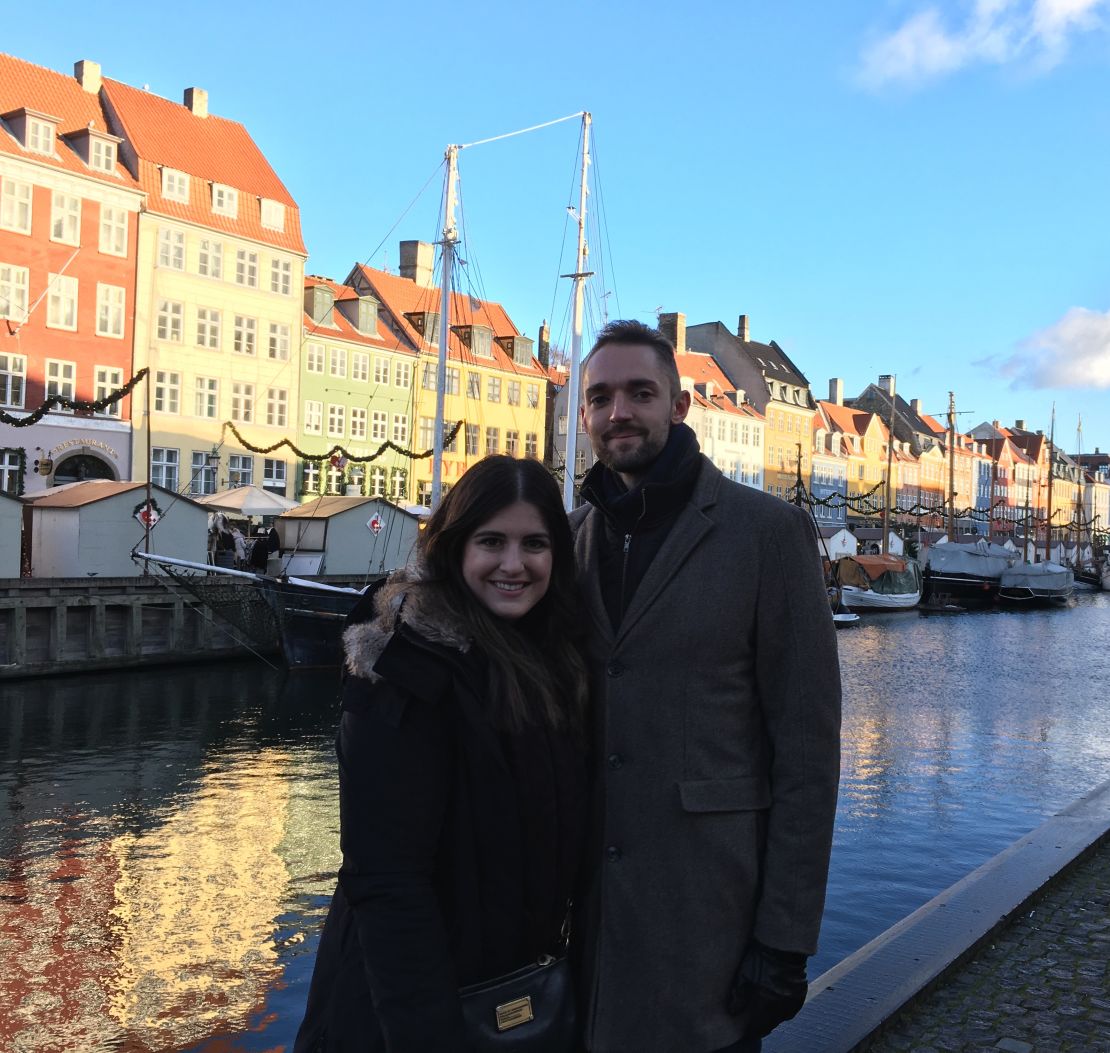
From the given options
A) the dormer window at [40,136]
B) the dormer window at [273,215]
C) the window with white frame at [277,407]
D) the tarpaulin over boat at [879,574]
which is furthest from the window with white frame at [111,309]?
the tarpaulin over boat at [879,574]

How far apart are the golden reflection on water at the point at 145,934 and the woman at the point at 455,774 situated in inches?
177

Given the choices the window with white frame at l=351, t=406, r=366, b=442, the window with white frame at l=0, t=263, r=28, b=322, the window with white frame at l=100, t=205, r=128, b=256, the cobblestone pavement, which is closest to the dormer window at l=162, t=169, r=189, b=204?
the window with white frame at l=100, t=205, r=128, b=256

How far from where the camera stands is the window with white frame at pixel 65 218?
119 feet

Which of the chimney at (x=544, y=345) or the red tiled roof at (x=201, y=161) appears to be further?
the chimney at (x=544, y=345)

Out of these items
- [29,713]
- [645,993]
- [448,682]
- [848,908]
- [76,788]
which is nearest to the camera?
[448,682]

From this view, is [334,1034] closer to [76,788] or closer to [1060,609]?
[76,788]

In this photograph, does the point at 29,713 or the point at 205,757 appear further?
the point at 29,713

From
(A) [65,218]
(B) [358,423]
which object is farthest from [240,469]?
(A) [65,218]

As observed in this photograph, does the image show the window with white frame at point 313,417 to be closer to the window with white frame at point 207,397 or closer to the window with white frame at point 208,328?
the window with white frame at point 207,397

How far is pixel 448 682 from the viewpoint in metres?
2.46

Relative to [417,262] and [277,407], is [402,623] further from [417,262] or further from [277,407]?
[417,262]

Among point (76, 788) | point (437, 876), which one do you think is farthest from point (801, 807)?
point (76, 788)

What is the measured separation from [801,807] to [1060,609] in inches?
2393

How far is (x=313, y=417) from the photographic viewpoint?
151 ft
